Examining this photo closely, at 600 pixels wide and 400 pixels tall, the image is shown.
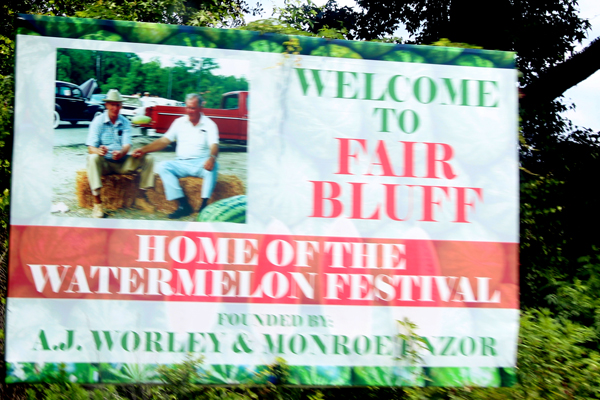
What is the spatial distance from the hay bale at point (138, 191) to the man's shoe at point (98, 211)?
1.3 inches

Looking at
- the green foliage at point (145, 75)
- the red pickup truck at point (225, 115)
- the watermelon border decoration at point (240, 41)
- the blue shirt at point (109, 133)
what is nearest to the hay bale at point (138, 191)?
the blue shirt at point (109, 133)

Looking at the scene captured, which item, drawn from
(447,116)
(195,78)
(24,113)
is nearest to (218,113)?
(195,78)

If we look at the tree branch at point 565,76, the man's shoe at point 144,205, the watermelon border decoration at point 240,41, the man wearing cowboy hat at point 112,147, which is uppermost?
the tree branch at point 565,76

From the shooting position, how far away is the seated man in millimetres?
3820

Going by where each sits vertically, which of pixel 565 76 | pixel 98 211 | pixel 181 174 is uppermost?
pixel 565 76

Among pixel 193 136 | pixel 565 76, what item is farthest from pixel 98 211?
pixel 565 76

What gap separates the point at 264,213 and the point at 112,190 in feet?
3.44

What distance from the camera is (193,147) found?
12.6 feet

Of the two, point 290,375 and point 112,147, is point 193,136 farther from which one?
point 290,375

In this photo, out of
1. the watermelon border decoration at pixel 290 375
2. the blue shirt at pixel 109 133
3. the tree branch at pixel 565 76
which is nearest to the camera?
the watermelon border decoration at pixel 290 375

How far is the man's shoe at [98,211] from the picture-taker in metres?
3.72

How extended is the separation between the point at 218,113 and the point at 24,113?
4.22 feet

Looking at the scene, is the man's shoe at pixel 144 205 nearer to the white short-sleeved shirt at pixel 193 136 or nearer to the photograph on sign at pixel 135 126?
the photograph on sign at pixel 135 126

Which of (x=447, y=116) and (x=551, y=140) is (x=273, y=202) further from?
(x=551, y=140)
